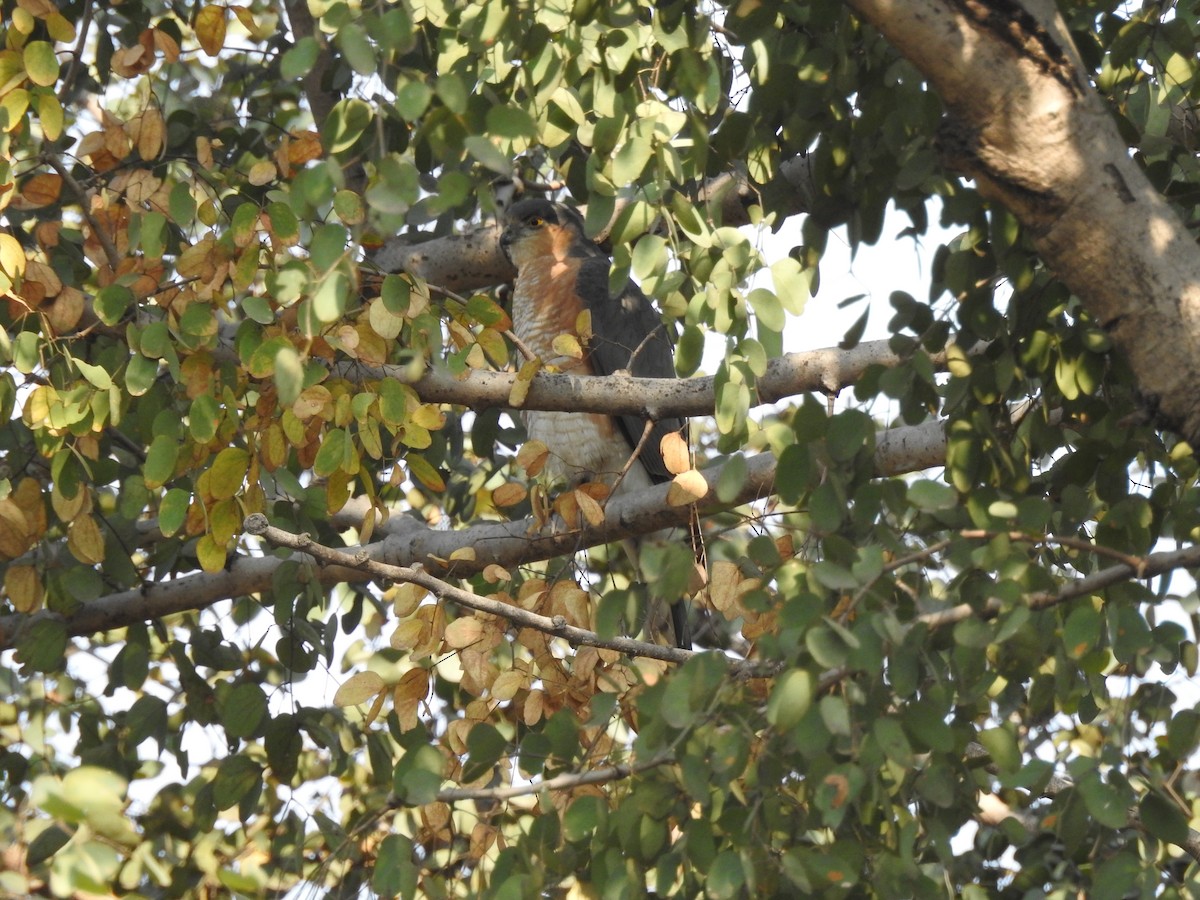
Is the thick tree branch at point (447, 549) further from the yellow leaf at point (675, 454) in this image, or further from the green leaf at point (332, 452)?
the green leaf at point (332, 452)

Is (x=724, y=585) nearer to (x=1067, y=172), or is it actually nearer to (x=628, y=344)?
(x=1067, y=172)

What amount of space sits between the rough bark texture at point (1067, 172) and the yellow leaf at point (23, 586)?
197cm

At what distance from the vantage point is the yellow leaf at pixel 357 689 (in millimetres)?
2078

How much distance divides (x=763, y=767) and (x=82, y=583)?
1.75m

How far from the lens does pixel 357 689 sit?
208cm

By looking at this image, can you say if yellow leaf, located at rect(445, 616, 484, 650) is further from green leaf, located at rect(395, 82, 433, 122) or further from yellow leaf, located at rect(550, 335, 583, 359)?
green leaf, located at rect(395, 82, 433, 122)

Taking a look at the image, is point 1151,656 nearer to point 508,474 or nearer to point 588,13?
point 588,13

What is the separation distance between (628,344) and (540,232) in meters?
0.52

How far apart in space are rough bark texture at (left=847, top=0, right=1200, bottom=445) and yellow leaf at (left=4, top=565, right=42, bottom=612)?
1975 mm

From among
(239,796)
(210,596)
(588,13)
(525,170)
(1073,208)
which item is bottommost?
(210,596)

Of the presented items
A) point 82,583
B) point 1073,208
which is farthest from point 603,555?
point 1073,208

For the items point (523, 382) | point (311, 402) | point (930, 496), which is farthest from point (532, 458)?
point (930, 496)

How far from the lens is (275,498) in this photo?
285 cm

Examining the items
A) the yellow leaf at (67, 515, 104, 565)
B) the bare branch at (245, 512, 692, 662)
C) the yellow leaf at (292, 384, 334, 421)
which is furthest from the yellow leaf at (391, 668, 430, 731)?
the yellow leaf at (67, 515, 104, 565)
